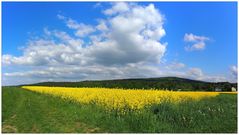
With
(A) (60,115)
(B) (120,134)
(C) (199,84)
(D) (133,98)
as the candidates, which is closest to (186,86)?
(C) (199,84)

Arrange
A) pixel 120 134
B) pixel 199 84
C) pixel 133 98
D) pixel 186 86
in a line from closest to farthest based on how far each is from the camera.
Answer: pixel 120 134 < pixel 133 98 < pixel 186 86 < pixel 199 84

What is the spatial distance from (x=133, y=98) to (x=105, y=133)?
6.56 meters

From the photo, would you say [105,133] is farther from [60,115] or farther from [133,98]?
[133,98]

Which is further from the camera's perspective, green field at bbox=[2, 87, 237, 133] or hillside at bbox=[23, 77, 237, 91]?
hillside at bbox=[23, 77, 237, 91]

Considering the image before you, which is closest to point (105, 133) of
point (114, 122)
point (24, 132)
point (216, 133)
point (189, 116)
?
point (114, 122)

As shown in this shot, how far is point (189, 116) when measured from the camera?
1438cm

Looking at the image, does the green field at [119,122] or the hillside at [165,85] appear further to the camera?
the hillside at [165,85]

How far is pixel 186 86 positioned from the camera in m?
54.2

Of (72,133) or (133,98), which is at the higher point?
(133,98)

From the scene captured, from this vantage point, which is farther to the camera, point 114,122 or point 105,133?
point 114,122

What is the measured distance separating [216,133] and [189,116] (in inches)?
104

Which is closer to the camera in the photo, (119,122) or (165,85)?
(119,122)

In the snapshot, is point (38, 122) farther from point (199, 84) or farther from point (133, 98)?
point (199, 84)

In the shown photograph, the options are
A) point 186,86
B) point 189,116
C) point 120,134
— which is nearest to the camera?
point 120,134
